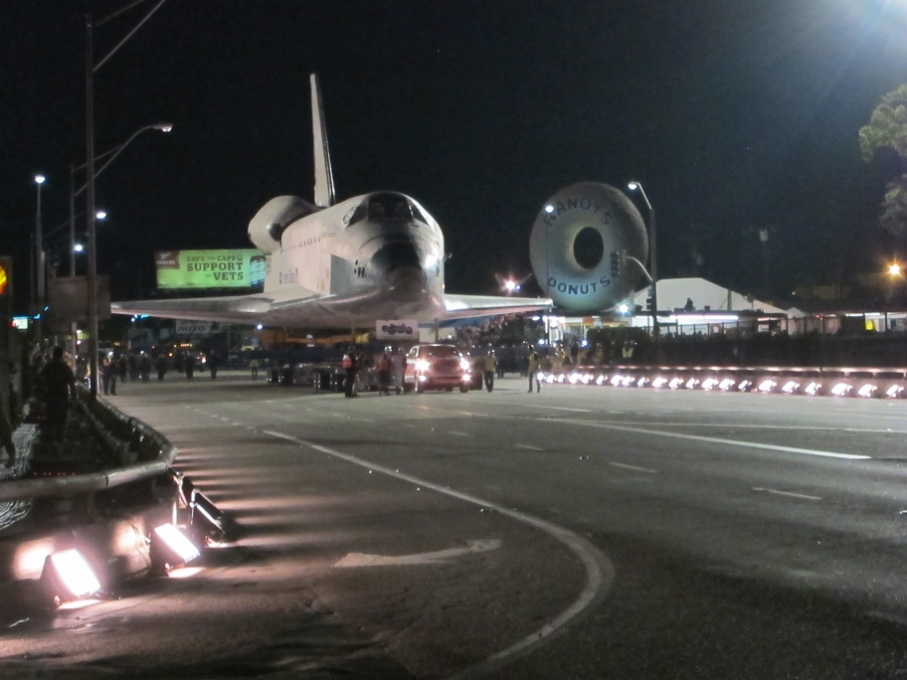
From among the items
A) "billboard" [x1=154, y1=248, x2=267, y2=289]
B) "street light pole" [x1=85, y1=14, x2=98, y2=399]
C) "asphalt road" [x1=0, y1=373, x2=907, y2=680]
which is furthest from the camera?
"billboard" [x1=154, y1=248, x2=267, y2=289]

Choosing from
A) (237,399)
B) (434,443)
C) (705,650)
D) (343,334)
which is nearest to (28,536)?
(705,650)

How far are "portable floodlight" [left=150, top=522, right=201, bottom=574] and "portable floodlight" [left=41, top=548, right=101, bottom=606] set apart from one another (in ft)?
3.17

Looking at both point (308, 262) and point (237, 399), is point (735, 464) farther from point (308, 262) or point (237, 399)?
point (308, 262)

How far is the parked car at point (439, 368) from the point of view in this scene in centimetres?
4250

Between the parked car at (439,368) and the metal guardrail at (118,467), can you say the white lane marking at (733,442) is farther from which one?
the parked car at (439,368)

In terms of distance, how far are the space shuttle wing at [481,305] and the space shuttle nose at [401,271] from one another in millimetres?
4412

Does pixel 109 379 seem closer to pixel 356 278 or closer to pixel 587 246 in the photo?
pixel 356 278

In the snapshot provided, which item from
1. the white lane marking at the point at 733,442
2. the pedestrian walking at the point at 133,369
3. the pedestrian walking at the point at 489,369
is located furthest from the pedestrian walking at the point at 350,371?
the pedestrian walking at the point at 133,369

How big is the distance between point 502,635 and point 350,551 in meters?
3.47

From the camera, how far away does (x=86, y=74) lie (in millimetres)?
26703

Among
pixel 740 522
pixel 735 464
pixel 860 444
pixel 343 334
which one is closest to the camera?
pixel 740 522

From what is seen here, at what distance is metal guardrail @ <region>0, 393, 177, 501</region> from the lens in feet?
28.3

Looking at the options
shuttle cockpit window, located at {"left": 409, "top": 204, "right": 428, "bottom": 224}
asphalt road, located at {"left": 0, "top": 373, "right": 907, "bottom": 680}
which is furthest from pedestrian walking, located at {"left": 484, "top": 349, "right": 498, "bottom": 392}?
asphalt road, located at {"left": 0, "top": 373, "right": 907, "bottom": 680}

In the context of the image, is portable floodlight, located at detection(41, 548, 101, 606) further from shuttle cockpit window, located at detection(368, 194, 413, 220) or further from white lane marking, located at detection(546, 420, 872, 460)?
shuttle cockpit window, located at detection(368, 194, 413, 220)
